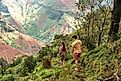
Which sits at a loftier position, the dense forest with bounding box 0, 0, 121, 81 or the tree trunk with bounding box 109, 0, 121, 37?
the tree trunk with bounding box 109, 0, 121, 37

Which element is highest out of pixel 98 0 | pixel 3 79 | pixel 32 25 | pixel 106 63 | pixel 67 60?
pixel 98 0

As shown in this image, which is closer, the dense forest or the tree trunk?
the dense forest

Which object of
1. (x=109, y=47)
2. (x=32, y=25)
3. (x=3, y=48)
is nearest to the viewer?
(x=109, y=47)

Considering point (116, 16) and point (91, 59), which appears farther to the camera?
point (91, 59)

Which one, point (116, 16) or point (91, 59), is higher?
point (116, 16)

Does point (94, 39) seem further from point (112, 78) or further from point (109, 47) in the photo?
point (112, 78)

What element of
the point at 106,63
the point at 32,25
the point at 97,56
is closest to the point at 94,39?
the point at 97,56

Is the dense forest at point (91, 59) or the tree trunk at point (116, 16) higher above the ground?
the tree trunk at point (116, 16)

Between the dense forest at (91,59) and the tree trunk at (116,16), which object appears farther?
the tree trunk at (116,16)

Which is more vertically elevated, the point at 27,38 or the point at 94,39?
the point at 94,39

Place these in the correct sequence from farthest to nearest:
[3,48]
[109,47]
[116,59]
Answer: [3,48], [109,47], [116,59]

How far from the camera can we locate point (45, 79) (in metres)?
15.7

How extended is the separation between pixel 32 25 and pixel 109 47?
7135 inches

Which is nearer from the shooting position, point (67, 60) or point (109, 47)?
point (109, 47)
